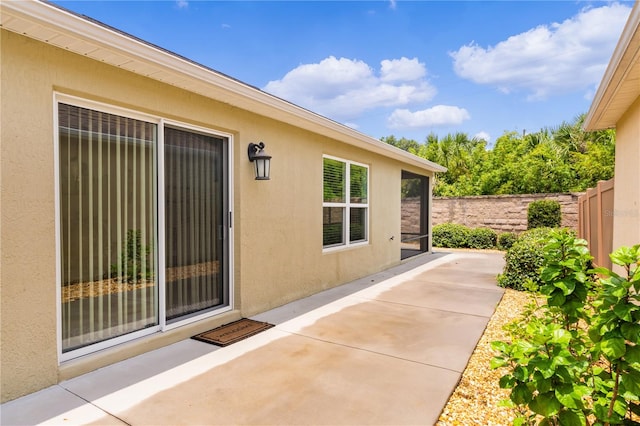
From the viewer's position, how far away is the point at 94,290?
10.9ft

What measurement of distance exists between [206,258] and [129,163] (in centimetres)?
145

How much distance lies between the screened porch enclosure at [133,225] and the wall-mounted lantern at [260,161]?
37 cm

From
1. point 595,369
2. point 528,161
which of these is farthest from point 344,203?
point 528,161

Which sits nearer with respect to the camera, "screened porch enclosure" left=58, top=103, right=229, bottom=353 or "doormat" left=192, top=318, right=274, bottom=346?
"screened porch enclosure" left=58, top=103, right=229, bottom=353

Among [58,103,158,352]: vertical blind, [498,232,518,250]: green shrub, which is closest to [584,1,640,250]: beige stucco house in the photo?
[58,103,158,352]: vertical blind

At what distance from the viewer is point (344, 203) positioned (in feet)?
23.7

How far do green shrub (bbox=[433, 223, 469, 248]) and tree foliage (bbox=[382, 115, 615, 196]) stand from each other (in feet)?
11.4

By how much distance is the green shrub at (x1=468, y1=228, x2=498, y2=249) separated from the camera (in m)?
13.4

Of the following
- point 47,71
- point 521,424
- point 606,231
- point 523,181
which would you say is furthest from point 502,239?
point 47,71

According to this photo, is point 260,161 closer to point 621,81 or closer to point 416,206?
point 621,81

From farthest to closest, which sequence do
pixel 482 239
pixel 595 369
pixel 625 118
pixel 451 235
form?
pixel 451 235 < pixel 482 239 < pixel 625 118 < pixel 595 369

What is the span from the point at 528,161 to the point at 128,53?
1616cm

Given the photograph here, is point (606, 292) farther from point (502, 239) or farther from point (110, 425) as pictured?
point (502, 239)

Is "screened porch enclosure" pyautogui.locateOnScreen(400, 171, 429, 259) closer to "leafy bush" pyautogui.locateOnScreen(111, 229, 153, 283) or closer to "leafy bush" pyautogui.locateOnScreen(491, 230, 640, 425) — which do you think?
"leafy bush" pyautogui.locateOnScreen(111, 229, 153, 283)
